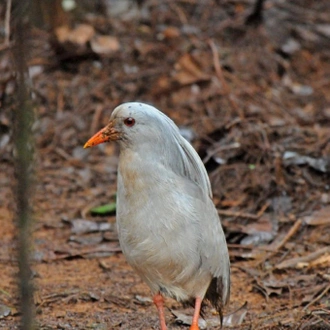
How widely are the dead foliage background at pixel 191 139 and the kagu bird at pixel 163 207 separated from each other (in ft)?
2.35

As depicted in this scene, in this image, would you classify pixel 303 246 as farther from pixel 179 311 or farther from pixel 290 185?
pixel 179 311

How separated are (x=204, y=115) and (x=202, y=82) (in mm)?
560

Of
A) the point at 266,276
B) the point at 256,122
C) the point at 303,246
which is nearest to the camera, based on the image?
the point at 266,276

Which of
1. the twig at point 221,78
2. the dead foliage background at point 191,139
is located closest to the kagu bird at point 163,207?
the dead foliage background at point 191,139

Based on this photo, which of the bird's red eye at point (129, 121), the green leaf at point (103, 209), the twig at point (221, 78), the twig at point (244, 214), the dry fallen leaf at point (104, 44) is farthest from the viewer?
the dry fallen leaf at point (104, 44)

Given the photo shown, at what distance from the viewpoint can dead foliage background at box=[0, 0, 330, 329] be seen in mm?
5637

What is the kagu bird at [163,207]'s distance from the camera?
4.25 meters

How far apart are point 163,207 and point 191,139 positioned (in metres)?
4.03

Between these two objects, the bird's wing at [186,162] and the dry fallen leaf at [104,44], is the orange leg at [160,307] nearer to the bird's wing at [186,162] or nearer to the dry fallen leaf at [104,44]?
the bird's wing at [186,162]

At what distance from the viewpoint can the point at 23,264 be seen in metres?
2.39

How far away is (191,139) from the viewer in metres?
8.23

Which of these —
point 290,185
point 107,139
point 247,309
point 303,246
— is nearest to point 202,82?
point 290,185

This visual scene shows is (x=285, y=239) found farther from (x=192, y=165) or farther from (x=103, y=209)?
(x=192, y=165)

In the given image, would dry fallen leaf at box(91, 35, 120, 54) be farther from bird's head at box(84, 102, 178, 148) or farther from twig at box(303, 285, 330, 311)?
A: bird's head at box(84, 102, 178, 148)
